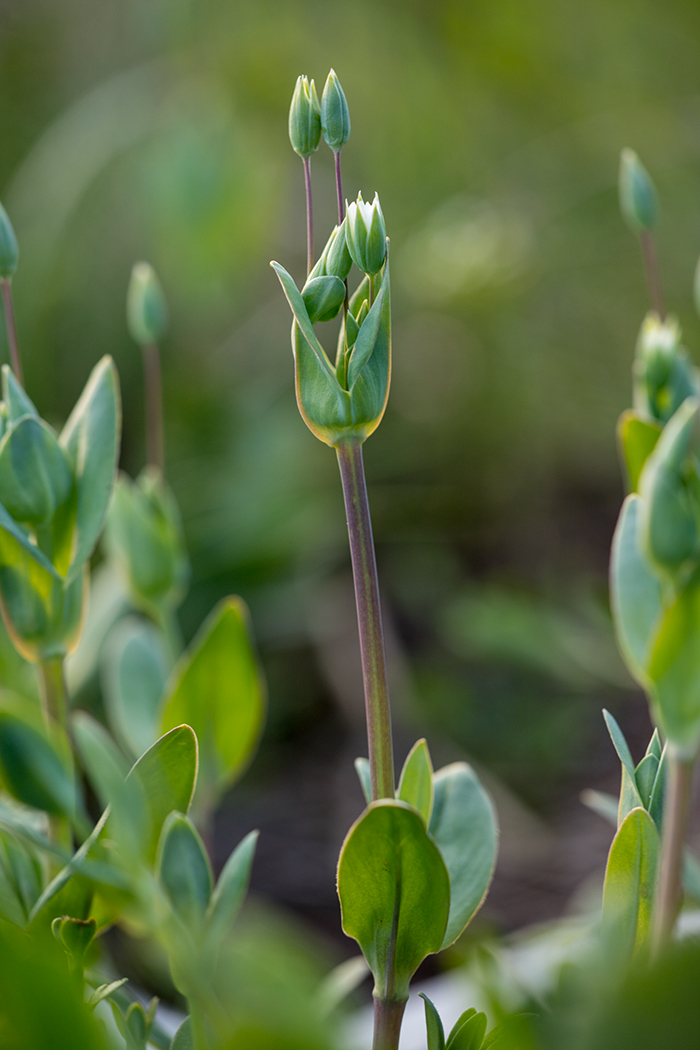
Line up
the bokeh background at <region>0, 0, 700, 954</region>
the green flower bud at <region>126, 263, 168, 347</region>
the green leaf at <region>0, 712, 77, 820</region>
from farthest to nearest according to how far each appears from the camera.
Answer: the bokeh background at <region>0, 0, 700, 954</region> → the green flower bud at <region>126, 263, 168, 347</region> → the green leaf at <region>0, 712, 77, 820</region>

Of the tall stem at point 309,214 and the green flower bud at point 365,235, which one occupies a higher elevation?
the tall stem at point 309,214

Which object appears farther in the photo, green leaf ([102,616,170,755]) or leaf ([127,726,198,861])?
green leaf ([102,616,170,755])

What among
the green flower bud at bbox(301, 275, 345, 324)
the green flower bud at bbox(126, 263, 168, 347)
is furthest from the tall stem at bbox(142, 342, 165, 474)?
the green flower bud at bbox(301, 275, 345, 324)

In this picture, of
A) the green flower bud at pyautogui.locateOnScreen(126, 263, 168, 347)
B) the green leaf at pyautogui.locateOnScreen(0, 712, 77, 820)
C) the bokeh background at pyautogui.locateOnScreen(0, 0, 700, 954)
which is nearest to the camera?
the green leaf at pyautogui.locateOnScreen(0, 712, 77, 820)

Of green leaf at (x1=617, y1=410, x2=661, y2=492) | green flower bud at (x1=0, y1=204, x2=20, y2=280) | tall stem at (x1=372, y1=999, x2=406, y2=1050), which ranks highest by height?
green flower bud at (x1=0, y1=204, x2=20, y2=280)

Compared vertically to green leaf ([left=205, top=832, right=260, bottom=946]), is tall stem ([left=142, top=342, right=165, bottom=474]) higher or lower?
higher

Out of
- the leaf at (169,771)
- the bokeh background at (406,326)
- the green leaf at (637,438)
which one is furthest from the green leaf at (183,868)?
the bokeh background at (406,326)

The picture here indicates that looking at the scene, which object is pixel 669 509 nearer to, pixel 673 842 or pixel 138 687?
pixel 673 842

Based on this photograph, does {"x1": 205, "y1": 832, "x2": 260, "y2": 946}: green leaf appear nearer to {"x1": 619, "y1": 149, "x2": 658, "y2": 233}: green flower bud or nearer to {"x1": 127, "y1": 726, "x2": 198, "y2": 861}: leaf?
{"x1": 127, "y1": 726, "x2": 198, "y2": 861}: leaf

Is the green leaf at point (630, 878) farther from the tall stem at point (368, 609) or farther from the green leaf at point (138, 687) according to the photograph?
the green leaf at point (138, 687)
